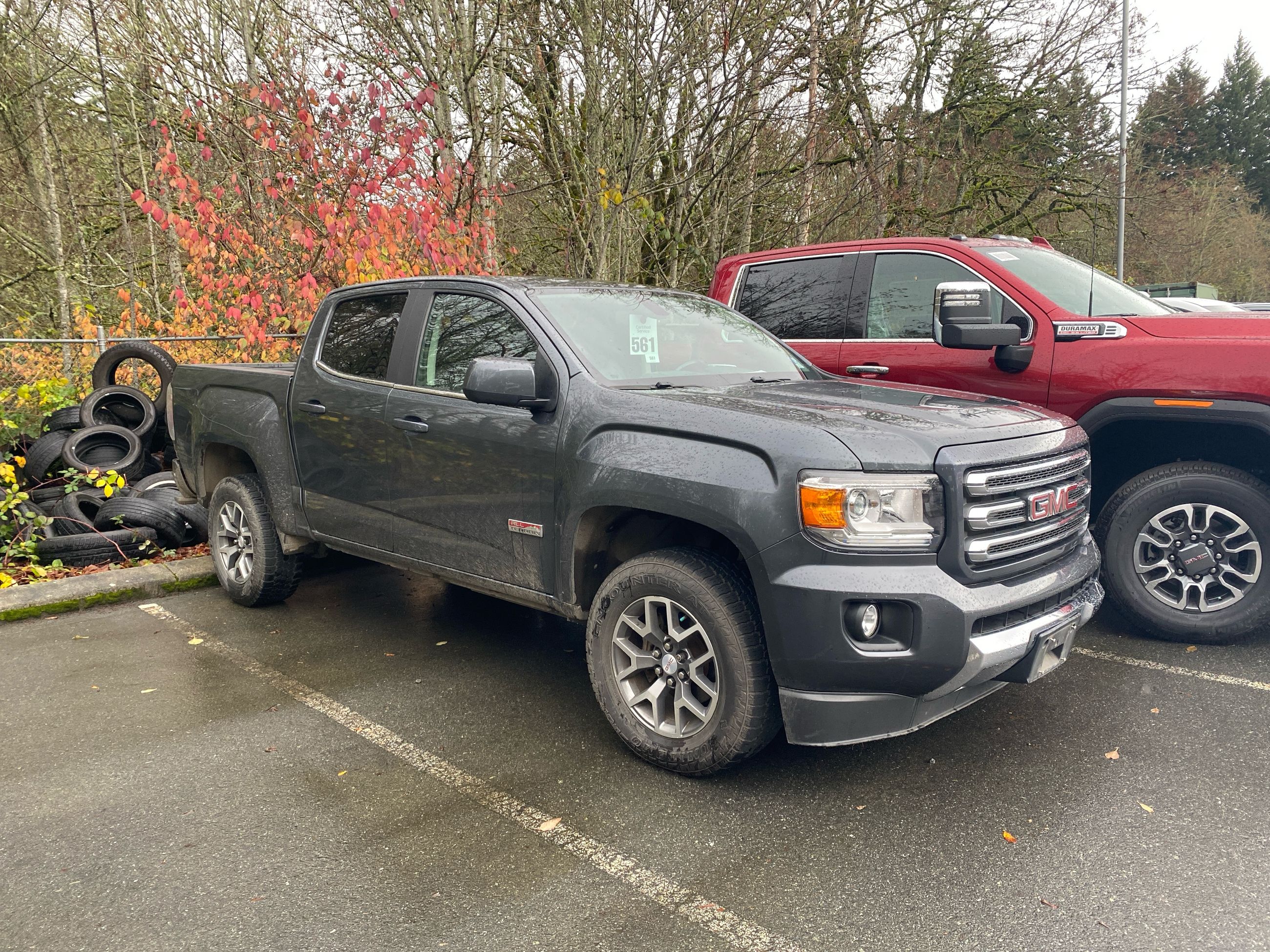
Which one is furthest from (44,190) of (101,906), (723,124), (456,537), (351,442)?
(101,906)

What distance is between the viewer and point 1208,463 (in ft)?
15.4

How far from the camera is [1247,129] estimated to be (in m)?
52.0

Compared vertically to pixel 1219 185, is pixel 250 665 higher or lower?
lower

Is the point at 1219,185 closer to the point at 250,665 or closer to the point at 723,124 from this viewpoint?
the point at 723,124

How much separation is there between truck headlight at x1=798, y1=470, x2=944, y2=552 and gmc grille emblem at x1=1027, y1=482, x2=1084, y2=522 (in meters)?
0.51

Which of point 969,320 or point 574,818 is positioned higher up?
point 969,320

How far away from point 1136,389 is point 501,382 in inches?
127

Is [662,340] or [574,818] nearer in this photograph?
[574,818]

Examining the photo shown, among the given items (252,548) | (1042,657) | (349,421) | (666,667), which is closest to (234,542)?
(252,548)

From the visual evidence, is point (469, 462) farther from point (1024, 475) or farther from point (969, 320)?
point (969, 320)

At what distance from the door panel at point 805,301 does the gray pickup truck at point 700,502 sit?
113cm

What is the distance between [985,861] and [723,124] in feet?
26.3

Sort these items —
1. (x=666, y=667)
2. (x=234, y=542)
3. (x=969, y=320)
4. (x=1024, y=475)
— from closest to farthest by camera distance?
(x=1024, y=475) < (x=666, y=667) < (x=969, y=320) < (x=234, y=542)

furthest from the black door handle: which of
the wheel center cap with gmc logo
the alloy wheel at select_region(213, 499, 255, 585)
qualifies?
the wheel center cap with gmc logo
